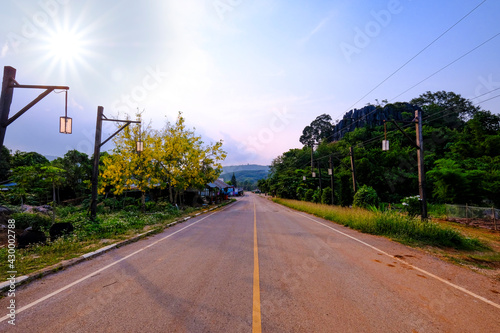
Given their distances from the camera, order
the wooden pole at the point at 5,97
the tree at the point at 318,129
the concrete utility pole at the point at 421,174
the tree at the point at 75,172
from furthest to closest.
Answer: the tree at the point at 318,129 < the tree at the point at 75,172 < the concrete utility pole at the point at 421,174 < the wooden pole at the point at 5,97

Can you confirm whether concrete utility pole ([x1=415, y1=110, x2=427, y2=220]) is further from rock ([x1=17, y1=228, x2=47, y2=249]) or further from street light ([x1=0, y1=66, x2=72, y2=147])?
rock ([x1=17, y1=228, x2=47, y2=249])

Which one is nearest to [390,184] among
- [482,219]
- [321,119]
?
[482,219]

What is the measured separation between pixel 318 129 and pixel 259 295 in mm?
98696

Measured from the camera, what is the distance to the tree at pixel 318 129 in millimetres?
94812

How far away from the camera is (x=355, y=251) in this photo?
7664 mm

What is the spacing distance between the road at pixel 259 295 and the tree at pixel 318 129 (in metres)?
91.7

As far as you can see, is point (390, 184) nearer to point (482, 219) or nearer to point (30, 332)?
point (482, 219)

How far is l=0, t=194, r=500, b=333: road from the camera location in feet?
10.9

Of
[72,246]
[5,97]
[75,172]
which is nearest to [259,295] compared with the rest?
[72,246]

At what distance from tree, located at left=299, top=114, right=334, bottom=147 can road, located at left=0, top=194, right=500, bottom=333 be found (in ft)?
301

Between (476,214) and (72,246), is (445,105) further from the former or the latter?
(72,246)

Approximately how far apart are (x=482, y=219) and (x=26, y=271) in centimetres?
2261

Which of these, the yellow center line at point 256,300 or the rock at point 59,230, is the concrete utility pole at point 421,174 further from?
the rock at point 59,230

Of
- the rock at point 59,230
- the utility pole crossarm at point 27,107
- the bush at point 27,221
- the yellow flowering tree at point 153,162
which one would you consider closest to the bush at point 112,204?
the yellow flowering tree at point 153,162
